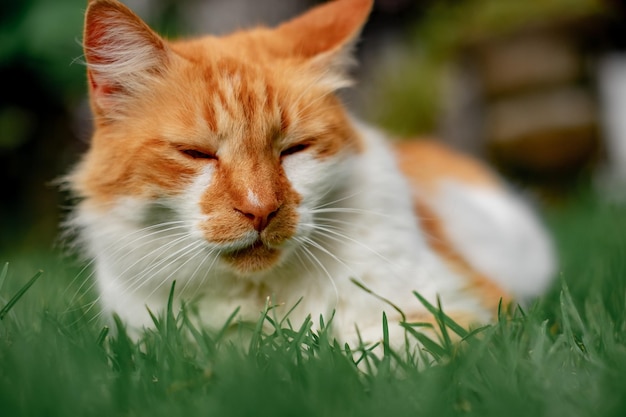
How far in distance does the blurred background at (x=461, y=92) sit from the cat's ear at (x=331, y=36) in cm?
237

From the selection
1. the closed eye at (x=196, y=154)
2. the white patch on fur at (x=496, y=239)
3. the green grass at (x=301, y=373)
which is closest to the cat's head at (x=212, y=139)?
the closed eye at (x=196, y=154)

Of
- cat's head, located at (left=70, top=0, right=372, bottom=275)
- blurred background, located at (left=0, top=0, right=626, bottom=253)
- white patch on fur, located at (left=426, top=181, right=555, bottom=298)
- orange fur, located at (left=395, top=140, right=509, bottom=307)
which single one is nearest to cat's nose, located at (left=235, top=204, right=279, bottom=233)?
cat's head, located at (left=70, top=0, right=372, bottom=275)

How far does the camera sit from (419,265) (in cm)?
191

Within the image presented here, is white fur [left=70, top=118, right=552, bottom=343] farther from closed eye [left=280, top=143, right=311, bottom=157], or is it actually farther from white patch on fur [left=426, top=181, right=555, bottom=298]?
white patch on fur [left=426, top=181, right=555, bottom=298]

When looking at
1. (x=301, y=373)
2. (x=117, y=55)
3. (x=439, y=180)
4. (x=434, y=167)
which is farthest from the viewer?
(x=434, y=167)

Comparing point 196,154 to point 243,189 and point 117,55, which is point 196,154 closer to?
point 243,189

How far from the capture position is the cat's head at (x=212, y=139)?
5.35ft

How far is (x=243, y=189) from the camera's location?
5.25 feet

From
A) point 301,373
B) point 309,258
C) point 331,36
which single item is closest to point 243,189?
point 309,258

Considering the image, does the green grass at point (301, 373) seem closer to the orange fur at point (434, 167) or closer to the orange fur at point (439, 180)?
the orange fur at point (439, 180)

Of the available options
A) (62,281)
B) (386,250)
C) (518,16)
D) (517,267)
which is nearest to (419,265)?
(386,250)

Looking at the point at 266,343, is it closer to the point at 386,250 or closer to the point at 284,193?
the point at 284,193

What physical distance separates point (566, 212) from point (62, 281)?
3.13 meters

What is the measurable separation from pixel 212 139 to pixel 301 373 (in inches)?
25.2
